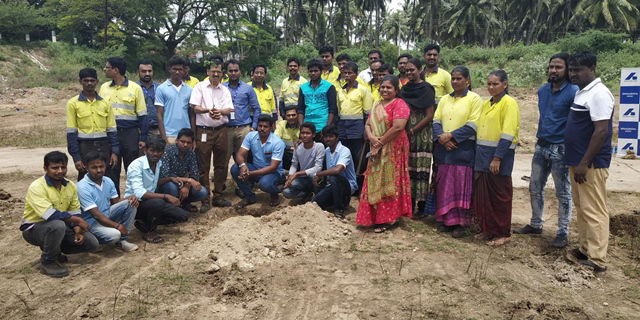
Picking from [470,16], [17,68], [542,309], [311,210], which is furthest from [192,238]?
[470,16]

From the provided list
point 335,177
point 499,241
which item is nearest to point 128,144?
point 335,177

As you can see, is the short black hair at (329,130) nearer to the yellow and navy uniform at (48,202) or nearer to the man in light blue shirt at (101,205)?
the man in light blue shirt at (101,205)

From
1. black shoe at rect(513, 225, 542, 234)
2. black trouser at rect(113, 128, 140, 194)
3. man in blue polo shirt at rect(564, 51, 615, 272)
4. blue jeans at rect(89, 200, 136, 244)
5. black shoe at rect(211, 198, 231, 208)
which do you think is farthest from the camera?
black shoe at rect(211, 198, 231, 208)

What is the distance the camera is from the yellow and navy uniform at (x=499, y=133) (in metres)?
4.25

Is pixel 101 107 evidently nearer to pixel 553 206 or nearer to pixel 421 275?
pixel 421 275

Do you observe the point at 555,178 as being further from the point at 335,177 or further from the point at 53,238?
the point at 53,238

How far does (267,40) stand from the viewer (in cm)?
3088

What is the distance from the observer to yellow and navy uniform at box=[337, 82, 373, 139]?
5785 mm

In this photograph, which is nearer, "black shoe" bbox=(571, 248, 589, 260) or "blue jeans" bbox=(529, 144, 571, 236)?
"black shoe" bbox=(571, 248, 589, 260)

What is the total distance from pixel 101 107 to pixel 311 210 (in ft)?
8.80

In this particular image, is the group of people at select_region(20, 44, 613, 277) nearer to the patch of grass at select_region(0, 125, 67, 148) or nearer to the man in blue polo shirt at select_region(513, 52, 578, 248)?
the man in blue polo shirt at select_region(513, 52, 578, 248)

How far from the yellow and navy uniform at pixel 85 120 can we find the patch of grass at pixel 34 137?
811cm

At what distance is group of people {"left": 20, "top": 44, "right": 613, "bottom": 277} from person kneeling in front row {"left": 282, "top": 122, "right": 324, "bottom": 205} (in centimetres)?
1

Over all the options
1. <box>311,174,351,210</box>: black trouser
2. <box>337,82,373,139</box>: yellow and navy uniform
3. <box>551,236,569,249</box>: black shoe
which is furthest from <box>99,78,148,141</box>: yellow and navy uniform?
<box>551,236,569,249</box>: black shoe
